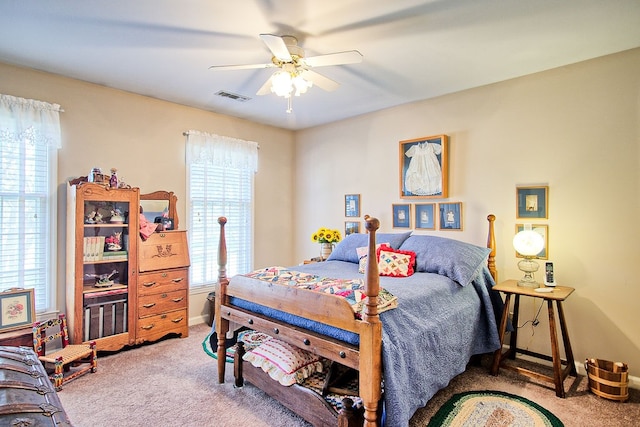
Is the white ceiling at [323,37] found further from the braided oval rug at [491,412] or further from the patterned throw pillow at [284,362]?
the braided oval rug at [491,412]

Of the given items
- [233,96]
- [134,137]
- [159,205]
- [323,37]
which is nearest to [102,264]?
[159,205]

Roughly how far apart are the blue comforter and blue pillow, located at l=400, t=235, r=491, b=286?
68mm

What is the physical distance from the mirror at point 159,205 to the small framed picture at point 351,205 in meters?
2.08

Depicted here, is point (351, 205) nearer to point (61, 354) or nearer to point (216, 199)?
point (216, 199)

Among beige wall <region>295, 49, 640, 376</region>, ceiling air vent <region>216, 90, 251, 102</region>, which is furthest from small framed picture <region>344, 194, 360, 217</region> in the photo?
ceiling air vent <region>216, 90, 251, 102</region>

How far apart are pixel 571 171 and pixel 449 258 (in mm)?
1271

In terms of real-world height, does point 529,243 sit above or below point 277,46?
below

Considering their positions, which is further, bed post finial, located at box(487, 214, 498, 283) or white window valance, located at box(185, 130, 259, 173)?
white window valance, located at box(185, 130, 259, 173)

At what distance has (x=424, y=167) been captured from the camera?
3771 mm

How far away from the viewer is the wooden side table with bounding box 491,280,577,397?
2525mm

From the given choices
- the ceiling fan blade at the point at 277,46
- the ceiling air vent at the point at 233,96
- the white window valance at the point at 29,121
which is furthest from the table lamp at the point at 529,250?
the white window valance at the point at 29,121

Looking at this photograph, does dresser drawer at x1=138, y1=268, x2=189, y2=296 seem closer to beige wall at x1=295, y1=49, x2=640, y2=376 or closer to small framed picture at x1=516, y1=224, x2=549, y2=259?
beige wall at x1=295, y1=49, x2=640, y2=376

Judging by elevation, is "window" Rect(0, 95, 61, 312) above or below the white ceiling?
below

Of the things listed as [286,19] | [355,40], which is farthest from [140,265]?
[355,40]
